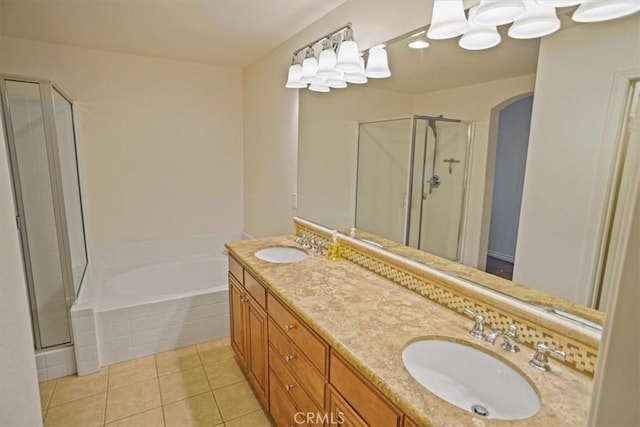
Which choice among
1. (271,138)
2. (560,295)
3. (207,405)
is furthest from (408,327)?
(271,138)

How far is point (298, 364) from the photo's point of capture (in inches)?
55.6

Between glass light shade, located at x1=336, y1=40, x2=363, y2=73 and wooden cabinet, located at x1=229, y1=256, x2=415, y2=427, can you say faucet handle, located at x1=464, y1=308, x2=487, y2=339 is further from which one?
glass light shade, located at x1=336, y1=40, x2=363, y2=73

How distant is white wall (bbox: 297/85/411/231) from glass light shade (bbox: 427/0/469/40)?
22.3 inches

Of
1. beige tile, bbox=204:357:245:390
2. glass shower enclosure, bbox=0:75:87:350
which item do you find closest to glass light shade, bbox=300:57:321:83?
glass shower enclosure, bbox=0:75:87:350

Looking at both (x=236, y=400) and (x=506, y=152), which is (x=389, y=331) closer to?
(x=506, y=152)

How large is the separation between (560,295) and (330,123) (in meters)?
1.61

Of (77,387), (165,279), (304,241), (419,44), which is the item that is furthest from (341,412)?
(165,279)

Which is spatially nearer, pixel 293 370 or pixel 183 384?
pixel 293 370

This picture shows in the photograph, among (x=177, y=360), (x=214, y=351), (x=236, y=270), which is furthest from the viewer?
(x=214, y=351)

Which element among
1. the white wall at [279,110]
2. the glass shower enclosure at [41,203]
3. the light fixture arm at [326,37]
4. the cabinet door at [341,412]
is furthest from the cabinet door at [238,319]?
the light fixture arm at [326,37]

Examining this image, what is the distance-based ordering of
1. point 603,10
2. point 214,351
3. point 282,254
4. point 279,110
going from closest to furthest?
point 603,10, point 282,254, point 214,351, point 279,110

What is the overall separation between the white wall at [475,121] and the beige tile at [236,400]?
150cm

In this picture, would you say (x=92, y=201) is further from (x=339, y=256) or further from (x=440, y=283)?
(x=440, y=283)

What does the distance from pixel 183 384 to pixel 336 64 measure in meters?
2.15
